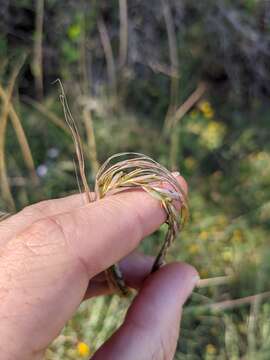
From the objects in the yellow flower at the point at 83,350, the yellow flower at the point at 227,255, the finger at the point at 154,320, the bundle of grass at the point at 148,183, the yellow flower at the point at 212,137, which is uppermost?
the bundle of grass at the point at 148,183

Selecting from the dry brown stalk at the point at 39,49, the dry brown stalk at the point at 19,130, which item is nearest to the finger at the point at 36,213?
the dry brown stalk at the point at 19,130

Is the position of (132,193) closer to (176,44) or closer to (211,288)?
(211,288)

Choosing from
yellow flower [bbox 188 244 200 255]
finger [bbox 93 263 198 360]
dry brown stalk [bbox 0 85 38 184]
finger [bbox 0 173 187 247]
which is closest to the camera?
finger [bbox 93 263 198 360]

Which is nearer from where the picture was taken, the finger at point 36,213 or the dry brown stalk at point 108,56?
the finger at point 36,213

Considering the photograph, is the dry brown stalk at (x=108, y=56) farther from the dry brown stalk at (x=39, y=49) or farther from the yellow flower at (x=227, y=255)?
the yellow flower at (x=227, y=255)

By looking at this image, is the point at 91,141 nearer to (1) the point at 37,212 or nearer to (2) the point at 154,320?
(1) the point at 37,212

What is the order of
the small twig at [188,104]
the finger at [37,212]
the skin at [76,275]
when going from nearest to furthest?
1. the skin at [76,275]
2. the finger at [37,212]
3. the small twig at [188,104]

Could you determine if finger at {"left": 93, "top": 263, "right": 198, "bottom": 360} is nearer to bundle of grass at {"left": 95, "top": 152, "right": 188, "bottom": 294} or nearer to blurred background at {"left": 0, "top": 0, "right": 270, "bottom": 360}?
bundle of grass at {"left": 95, "top": 152, "right": 188, "bottom": 294}

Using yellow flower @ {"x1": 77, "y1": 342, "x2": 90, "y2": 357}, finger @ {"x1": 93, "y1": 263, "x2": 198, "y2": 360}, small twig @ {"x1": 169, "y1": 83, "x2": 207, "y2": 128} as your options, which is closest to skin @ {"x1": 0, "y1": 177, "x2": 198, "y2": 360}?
finger @ {"x1": 93, "y1": 263, "x2": 198, "y2": 360}
